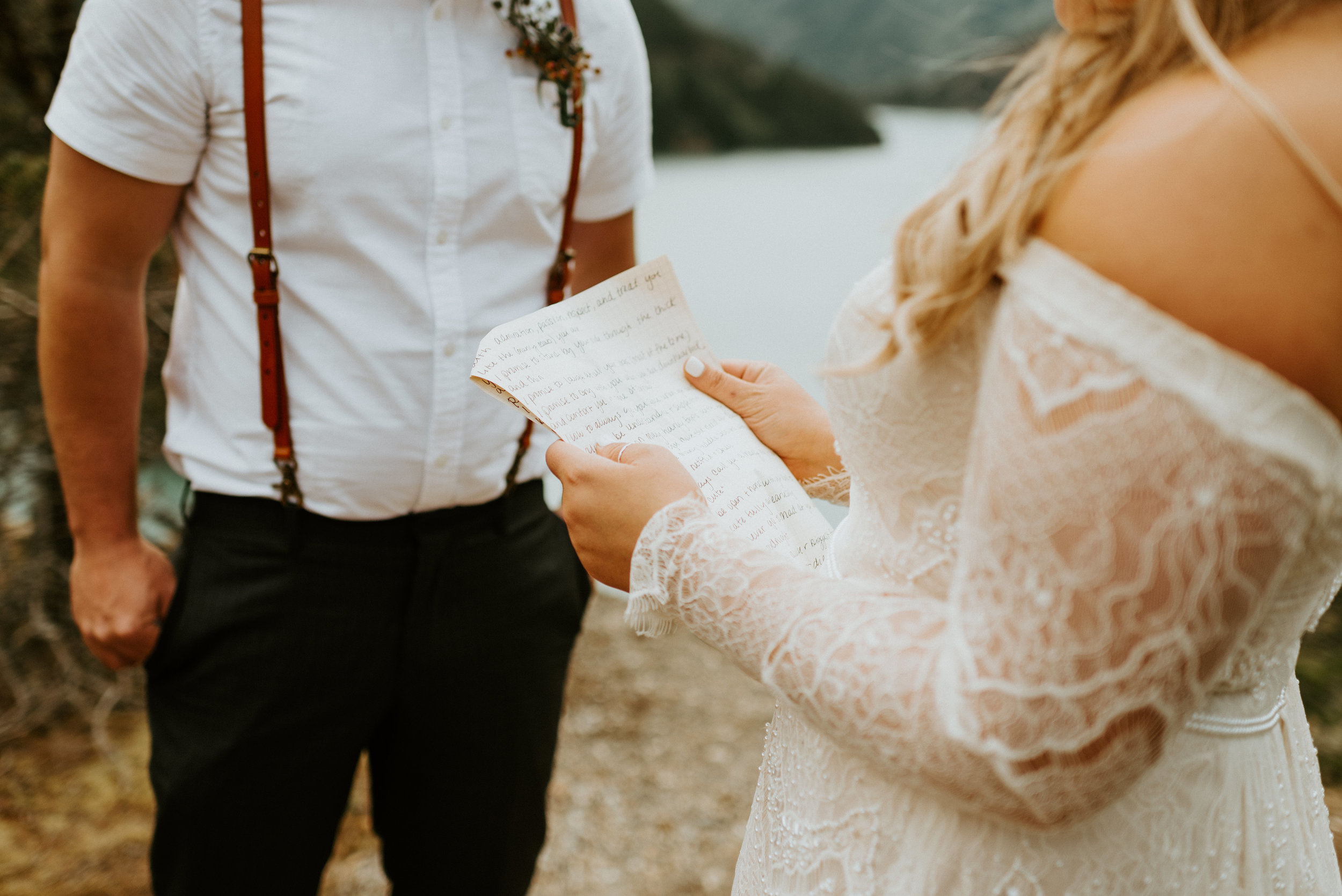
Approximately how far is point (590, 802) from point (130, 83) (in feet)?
7.71

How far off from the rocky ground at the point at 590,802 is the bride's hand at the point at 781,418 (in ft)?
6.42

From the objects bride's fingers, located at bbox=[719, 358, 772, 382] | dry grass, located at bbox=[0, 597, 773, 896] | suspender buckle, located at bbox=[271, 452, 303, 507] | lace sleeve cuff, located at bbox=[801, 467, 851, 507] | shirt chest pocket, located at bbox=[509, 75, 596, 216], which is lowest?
dry grass, located at bbox=[0, 597, 773, 896]

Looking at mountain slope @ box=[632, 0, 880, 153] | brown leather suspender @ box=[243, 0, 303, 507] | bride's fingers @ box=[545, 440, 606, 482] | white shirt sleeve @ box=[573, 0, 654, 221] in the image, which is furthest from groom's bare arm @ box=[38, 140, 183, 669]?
mountain slope @ box=[632, 0, 880, 153]

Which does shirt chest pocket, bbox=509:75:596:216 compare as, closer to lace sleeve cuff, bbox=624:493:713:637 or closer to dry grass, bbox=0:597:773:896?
lace sleeve cuff, bbox=624:493:713:637

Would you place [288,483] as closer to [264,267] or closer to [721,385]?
[264,267]

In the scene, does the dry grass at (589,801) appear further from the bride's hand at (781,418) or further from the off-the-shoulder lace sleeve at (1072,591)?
the off-the-shoulder lace sleeve at (1072,591)

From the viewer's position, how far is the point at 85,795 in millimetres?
2645

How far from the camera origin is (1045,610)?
1.94 ft

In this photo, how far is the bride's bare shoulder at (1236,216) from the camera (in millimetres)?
528

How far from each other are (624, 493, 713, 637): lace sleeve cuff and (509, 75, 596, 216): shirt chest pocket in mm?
838

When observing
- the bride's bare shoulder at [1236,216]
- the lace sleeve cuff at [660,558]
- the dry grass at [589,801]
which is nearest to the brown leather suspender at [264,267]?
the lace sleeve cuff at [660,558]

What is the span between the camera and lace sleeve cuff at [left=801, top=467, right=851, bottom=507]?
1.12m

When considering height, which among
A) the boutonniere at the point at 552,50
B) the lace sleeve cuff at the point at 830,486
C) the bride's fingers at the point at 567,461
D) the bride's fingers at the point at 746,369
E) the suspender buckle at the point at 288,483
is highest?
the boutonniere at the point at 552,50

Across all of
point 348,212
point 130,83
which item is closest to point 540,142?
point 348,212
